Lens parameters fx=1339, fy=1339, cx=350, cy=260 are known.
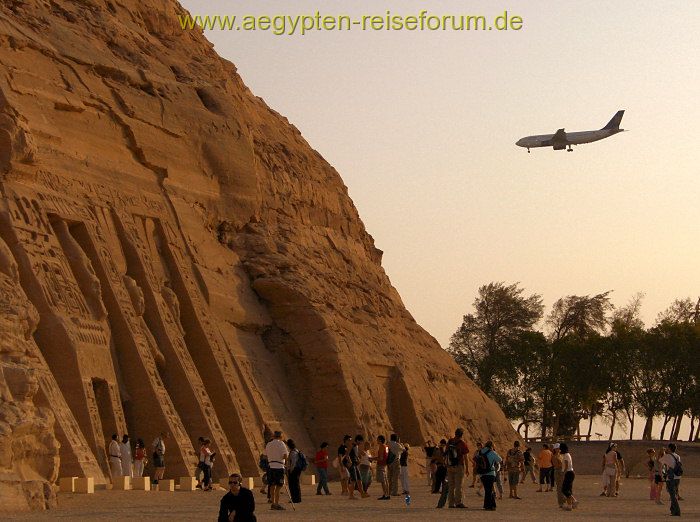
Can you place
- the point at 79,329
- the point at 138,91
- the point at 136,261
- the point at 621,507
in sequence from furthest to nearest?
the point at 138,91 → the point at 136,261 → the point at 79,329 → the point at 621,507

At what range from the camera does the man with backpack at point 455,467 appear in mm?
22453

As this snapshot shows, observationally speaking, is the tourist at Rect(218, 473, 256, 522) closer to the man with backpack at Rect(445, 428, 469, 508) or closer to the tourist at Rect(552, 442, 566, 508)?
the man with backpack at Rect(445, 428, 469, 508)

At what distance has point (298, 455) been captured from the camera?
22766 mm

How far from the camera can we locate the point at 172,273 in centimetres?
3284

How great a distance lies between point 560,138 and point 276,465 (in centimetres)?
4263

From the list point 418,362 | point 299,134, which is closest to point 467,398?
point 418,362

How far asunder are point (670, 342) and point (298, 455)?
134 ft

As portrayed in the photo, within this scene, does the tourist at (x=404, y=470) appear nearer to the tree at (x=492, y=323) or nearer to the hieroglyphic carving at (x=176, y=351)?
the hieroglyphic carving at (x=176, y=351)

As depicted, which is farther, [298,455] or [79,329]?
[79,329]

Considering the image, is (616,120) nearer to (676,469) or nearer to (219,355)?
(219,355)

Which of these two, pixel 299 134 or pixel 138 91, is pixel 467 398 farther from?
pixel 138 91

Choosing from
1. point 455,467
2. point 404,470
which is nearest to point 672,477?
point 455,467

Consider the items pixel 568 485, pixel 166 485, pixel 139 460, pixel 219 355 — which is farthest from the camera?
pixel 219 355

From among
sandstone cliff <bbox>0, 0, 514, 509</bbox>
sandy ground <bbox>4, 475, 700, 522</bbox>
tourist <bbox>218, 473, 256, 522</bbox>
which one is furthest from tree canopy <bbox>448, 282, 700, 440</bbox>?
tourist <bbox>218, 473, 256, 522</bbox>
